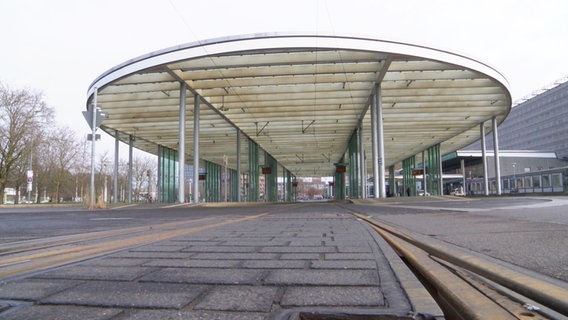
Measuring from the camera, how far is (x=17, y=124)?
38469 mm

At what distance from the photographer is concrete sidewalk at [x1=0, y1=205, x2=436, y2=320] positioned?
221 centimetres

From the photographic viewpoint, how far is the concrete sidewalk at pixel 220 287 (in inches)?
87.0

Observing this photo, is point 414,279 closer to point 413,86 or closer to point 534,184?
point 413,86

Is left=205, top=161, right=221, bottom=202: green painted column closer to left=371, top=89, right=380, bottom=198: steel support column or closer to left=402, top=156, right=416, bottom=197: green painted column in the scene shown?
left=402, top=156, right=416, bottom=197: green painted column

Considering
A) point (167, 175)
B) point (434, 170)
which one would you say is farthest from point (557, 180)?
point (167, 175)

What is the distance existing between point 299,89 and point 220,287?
85.8ft

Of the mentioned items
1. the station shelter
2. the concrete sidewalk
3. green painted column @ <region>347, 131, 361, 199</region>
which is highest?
the station shelter

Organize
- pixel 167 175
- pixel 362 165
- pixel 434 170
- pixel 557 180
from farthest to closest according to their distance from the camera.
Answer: pixel 434 170 < pixel 167 175 < pixel 557 180 < pixel 362 165

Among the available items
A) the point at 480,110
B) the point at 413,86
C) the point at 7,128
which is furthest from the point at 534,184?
the point at 7,128

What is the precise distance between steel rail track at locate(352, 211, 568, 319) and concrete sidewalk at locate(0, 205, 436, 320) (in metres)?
0.16

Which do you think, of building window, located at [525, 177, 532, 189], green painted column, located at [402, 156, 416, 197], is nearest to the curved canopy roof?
building window, located at [525, 177, 532, 189]

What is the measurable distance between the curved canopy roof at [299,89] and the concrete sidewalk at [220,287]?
18.6 m

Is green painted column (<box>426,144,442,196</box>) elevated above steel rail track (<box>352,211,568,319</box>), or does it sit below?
above

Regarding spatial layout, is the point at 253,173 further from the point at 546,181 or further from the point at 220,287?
the point at 220,287
